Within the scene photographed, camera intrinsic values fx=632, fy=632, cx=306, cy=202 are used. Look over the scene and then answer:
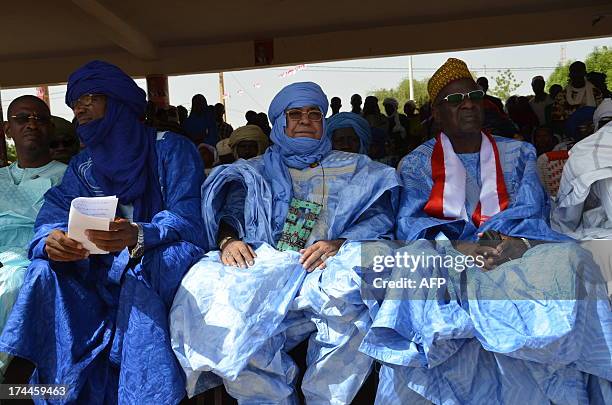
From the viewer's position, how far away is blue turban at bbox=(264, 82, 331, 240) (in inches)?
121

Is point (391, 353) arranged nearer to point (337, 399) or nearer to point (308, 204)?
point (337, 399)

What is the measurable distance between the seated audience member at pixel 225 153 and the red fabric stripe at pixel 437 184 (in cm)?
239

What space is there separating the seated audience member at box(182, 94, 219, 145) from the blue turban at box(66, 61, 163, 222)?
141 inches

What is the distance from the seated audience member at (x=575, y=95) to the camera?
7.02 metres

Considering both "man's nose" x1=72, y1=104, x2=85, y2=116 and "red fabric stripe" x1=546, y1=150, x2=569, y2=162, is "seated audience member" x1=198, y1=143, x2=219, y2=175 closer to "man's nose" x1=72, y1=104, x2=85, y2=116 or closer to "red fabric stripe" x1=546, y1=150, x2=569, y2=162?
"man's nose" x1=72, y1=104, x2=85, y2=116

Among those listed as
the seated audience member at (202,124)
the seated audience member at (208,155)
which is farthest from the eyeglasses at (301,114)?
the seated audience member at (202,124)

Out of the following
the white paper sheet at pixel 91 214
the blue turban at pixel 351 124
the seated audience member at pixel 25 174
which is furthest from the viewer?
the blue turban at pixel 351 124

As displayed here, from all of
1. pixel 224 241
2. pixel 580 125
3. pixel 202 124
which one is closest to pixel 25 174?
pixel 224 241

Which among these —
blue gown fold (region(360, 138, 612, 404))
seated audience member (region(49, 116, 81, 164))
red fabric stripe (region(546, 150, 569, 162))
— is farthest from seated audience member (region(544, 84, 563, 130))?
seated audience member (region(49, 116, 81, 164))

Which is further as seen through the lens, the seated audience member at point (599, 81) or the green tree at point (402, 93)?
the green tree at point (402, 93)

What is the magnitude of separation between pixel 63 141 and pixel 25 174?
90 centimetres

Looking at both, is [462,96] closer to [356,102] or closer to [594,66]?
[356,102]

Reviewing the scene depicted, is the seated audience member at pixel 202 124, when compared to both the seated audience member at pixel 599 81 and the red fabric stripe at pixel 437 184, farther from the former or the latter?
the seated audience member at pixel 599 81

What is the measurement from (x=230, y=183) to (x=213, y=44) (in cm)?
653
